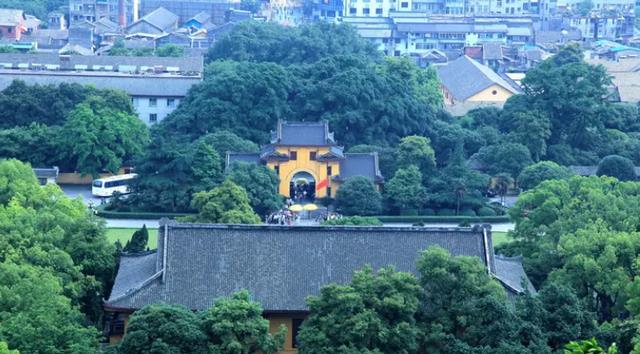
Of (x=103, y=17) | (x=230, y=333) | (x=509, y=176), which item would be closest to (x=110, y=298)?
(x=230, y=333)

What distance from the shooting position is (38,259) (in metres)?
34.6

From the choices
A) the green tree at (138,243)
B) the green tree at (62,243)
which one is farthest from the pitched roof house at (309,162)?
the green tree at (62,243)

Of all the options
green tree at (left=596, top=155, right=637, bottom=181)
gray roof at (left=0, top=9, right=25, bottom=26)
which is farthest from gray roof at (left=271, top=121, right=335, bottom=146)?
gray roof at (left=0, top=9, right=25, bottom=26)

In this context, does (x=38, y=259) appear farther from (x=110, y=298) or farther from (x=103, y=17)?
(x=103, y=17)

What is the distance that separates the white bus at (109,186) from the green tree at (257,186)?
5.77 meters

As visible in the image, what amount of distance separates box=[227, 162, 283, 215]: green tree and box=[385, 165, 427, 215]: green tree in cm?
446

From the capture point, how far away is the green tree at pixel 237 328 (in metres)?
30.3

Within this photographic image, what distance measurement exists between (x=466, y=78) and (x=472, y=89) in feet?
11.6

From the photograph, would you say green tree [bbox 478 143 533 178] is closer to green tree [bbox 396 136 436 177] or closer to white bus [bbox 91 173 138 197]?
green tree [bbox 396 136 436 177]

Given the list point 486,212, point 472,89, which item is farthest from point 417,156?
point 472,89

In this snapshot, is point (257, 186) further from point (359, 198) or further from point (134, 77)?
point (134, 77)

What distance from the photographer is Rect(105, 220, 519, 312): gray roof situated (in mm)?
33312

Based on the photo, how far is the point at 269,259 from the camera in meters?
34.1

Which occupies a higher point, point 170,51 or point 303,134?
point 170,51
